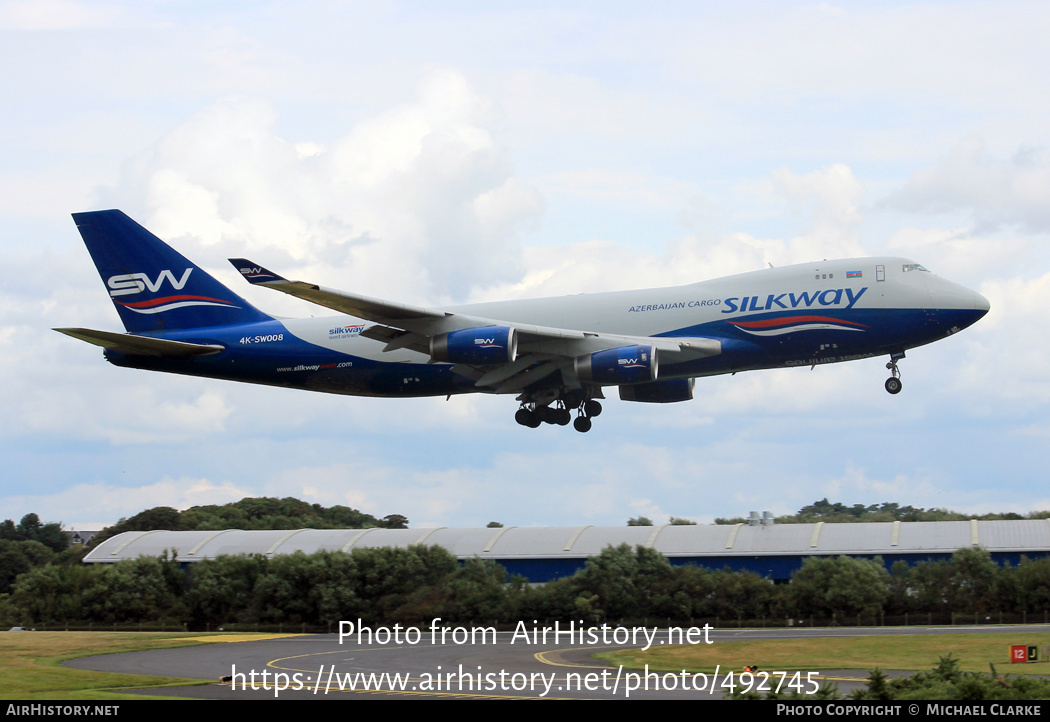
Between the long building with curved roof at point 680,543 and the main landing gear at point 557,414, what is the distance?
3121 cm

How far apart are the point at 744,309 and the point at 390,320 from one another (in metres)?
13.8

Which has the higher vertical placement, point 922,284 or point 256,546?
point 922,284

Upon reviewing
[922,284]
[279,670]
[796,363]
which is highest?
[922,284]

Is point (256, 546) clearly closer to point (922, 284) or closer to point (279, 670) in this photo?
point (279, 670)

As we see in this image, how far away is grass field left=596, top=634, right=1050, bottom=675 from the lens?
1590 inches

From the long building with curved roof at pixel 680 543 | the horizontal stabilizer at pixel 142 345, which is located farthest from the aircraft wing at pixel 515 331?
the long building with curved roof at pixel 680 543

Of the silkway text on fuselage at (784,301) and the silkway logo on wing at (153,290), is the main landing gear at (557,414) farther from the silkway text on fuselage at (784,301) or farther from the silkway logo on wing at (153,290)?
the silkway logo on wing at (153,290)

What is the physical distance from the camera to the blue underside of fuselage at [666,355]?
42.3m

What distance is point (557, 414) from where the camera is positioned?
4866 cm

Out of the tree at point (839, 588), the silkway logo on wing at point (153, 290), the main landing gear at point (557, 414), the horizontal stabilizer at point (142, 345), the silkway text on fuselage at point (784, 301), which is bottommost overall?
the tree at point (839, 588)

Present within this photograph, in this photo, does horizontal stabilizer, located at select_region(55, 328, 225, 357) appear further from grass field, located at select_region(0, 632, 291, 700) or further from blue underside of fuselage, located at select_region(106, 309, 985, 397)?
grass field, located at select_region(0, 632, 291, 700)

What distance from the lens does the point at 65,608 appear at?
7862 cm

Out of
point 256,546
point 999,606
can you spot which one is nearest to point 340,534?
point 256,546
